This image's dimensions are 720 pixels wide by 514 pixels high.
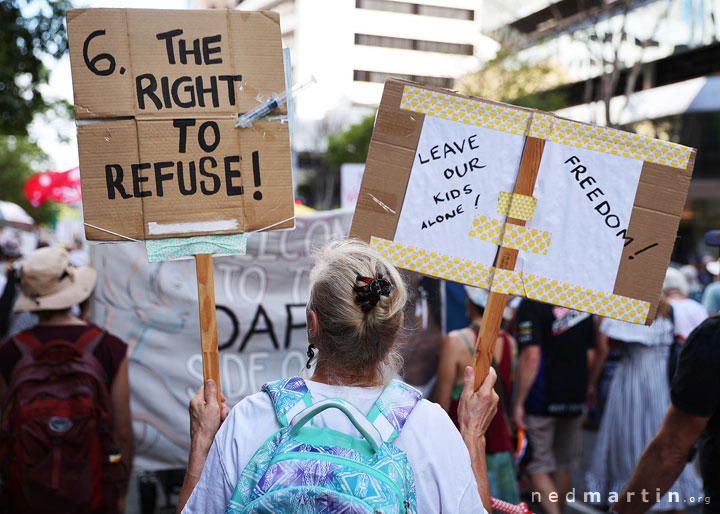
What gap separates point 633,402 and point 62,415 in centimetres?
421

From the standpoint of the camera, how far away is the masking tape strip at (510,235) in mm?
2383

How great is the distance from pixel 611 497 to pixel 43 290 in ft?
13.6

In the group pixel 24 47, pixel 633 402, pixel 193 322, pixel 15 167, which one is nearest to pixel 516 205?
pixel 193 322

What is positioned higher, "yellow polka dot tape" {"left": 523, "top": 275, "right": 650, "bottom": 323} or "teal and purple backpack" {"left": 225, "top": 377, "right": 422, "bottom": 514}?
"yellow polka dot tape" {"left": 523, "top": 275, "right": 650, "bottom": 323}

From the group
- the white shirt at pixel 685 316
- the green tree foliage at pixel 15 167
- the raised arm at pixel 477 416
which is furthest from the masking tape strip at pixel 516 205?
the green tree foliage at pixel 15 167


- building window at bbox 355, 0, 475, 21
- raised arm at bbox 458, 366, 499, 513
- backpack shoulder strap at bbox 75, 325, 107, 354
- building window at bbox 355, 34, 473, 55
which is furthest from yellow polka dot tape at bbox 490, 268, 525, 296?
building window at bbox 355, 0, 475, 21

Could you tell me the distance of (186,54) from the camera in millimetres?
2346

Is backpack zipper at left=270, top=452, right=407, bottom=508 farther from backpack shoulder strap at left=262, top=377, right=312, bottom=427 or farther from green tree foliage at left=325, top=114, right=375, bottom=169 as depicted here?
green tree foliage at left=325, top=114, right=375, bottom=169

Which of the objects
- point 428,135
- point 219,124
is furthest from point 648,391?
point 219,124

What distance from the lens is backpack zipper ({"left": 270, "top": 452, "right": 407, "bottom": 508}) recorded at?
153 centimetres

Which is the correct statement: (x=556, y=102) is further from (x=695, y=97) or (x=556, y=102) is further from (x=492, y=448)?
(x=492, y=448)

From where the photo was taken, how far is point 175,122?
2336mm

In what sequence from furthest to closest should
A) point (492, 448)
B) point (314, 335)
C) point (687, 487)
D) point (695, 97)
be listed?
point (695, 97) → point (687, 487) → point (492, 448) → point (314, 335)

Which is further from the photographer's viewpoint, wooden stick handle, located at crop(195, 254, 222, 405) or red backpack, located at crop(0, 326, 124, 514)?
red backpack, located at crop(0, 326, 124, 514)
